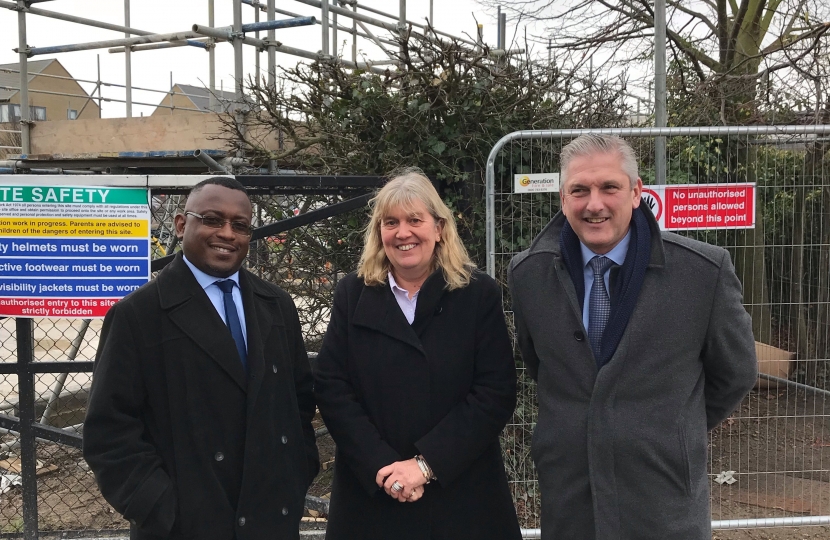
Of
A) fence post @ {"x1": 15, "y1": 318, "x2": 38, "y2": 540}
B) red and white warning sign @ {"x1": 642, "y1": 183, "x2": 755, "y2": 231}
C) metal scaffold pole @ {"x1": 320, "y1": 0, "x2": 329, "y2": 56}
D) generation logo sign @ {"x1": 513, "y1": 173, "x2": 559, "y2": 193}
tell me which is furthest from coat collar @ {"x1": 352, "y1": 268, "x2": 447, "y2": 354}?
metal scaffold pole @ {"x1": 320, "y1": 0, "x2": 329, "y2": 56}

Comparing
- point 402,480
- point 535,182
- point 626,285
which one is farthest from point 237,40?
point 626,285

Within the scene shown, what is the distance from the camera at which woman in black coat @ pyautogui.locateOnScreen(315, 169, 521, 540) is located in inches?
98.7

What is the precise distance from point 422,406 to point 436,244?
Result: 0.65 meters

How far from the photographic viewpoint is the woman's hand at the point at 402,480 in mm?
2453

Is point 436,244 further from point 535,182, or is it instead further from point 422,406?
point 535,182

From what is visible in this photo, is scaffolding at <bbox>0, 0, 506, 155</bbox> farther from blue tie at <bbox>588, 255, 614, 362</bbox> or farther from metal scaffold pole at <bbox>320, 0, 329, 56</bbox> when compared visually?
blue tie at <bbox>588, 255, 614, 362</bbox>

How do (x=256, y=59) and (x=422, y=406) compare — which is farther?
(x=256, y=59)

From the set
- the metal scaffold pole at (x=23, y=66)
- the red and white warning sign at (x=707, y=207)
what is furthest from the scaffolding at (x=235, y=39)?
the red and white warning sign at (x=707, y=207)

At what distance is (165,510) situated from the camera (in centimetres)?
209

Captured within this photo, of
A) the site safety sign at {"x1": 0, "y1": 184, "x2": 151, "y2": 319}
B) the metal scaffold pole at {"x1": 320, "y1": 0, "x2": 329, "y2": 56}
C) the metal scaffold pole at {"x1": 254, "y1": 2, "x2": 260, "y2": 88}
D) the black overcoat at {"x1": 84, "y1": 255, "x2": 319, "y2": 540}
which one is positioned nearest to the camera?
the black overcoat at {"x1": 84, "y1": 255, "x2": 319, "y2": 540}

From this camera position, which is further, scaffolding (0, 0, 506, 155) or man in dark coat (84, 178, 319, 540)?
scaffolding (0, 0, 506, 155)

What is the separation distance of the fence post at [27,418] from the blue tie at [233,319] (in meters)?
1.74

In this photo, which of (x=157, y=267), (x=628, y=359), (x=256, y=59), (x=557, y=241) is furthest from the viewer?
(x=256, y=59)

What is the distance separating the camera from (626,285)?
2186 millimetres
